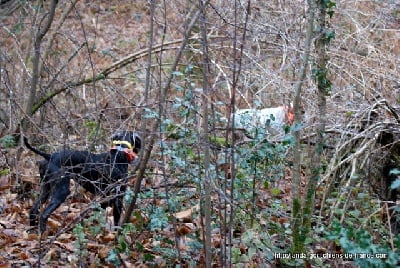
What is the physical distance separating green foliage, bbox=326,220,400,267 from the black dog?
2.37 metres

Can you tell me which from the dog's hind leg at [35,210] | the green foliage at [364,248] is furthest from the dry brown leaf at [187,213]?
the green foliage at [364,248]

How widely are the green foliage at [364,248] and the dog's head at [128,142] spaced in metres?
2.76

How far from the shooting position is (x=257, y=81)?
714cm

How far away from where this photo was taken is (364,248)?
12.7 feet

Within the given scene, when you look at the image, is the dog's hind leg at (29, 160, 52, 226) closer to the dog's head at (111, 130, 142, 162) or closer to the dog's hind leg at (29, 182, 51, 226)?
the dog's hind leg at (29, 182, 51, 226)

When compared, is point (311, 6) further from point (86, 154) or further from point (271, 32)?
point (86, 154)

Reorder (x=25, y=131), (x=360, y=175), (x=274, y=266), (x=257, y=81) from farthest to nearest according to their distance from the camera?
(x=25, y=131)
(x=257, y=81)
(x=360, y=175)
(x=274, y=266)

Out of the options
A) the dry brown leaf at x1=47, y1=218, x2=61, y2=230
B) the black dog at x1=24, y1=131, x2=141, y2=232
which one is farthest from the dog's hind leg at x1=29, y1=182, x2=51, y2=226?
the dry brown leaf at x1=47, y1=218, x2=61, y2=230

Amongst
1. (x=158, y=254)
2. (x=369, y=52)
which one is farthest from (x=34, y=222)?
(x=369, y=52)

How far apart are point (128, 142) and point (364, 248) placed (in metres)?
3.02

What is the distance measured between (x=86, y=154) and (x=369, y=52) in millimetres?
2954

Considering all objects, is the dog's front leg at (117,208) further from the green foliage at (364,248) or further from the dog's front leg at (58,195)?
the green foliage at (364,248)

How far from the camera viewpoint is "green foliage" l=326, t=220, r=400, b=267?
152 inches

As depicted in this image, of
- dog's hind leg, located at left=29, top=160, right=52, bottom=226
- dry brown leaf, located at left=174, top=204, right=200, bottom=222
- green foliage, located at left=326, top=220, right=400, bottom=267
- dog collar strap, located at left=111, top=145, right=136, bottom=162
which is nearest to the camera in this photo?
green foliage, located at left=326, top=220, right=400, bottom=267
